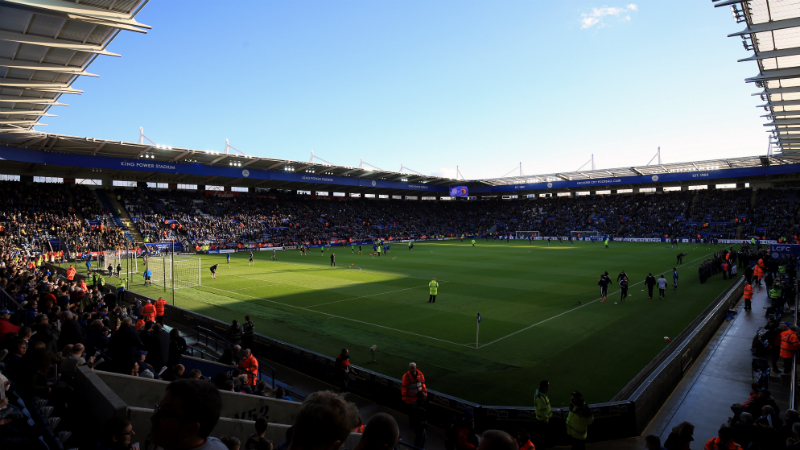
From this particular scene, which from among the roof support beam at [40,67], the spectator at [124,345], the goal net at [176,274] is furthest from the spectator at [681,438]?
the goal net at [176,274]

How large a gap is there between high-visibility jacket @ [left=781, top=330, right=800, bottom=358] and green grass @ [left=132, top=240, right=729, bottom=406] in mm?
3367

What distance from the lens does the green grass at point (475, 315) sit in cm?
1273

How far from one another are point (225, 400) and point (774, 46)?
23.0m

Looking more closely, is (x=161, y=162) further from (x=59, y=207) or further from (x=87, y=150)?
(x=59, y=207)

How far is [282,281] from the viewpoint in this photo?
94.9ft

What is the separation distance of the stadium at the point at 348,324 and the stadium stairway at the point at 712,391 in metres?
0.07

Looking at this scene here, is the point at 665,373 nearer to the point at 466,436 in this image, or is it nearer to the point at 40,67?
the point at 466,436

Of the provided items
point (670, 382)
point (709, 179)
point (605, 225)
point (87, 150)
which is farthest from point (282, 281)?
point (709, 179)

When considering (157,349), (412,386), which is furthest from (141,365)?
(412,386)

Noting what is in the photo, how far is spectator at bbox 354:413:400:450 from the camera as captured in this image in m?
2.20

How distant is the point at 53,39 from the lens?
51.1 feet

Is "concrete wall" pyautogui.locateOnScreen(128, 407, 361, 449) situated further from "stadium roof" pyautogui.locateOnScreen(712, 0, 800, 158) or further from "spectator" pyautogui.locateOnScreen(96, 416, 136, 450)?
"stadium roof" pyautogui.locateOnScreen(712, 0, 800, 158)

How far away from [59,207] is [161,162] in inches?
449

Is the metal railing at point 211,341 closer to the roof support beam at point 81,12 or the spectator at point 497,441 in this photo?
the roof support beam at point 81,12
